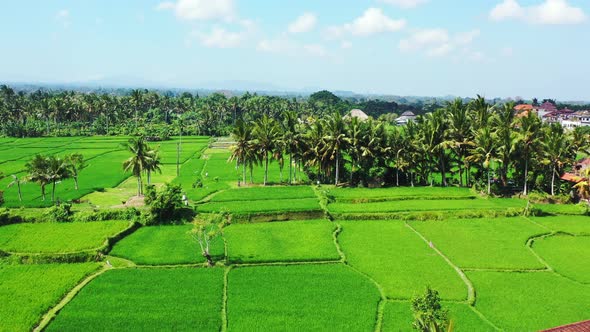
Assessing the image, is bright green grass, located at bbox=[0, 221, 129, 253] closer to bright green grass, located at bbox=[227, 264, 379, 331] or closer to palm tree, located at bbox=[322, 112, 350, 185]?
bright green grass, located at bbox=[227, 264, 379, 331]

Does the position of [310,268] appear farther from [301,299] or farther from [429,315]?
[429,315]

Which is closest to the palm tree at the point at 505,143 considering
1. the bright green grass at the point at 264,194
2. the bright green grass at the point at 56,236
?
the bright green grass at the point at 264,194

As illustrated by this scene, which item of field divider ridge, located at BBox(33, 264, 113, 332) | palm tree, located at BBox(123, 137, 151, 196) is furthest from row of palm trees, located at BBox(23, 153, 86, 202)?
field divider ridge, located at BBox(33, 264, 113, 332)

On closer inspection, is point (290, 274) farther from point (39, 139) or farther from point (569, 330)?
point (39, 139)

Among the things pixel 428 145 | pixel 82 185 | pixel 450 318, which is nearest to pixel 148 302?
pixel 450 318

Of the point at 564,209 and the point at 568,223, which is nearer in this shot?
the point at 568,223

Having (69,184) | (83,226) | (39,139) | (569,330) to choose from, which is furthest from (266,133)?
(39,139)
